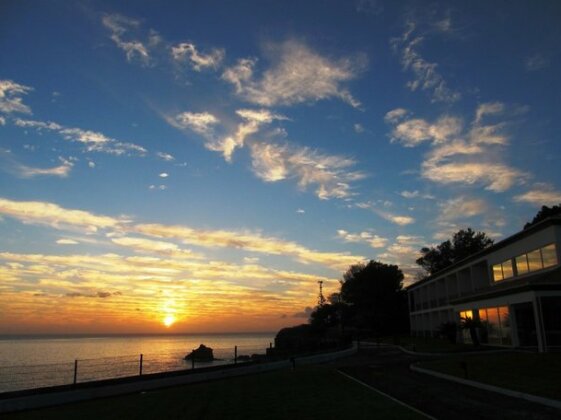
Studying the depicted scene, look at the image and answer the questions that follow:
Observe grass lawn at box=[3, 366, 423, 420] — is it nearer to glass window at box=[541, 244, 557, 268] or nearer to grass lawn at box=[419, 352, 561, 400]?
grass lawn at box=[419, 352, 561, 400]

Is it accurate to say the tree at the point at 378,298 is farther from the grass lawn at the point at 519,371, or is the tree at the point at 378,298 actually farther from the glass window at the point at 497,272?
the grass lawn at the point at 519,371

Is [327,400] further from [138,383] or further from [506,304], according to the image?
[506,304]

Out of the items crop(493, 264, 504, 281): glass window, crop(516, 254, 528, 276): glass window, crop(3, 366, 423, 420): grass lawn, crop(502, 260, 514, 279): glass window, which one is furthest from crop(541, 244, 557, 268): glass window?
crop(3, 366, 423, 420): grass lawn

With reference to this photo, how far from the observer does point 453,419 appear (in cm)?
1170

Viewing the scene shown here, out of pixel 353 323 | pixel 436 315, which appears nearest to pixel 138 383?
pixel 436 315

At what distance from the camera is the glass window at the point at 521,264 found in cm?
3253

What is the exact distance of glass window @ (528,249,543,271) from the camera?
3055cm

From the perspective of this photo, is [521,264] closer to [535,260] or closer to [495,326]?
[535,260]

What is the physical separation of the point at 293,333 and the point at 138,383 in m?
57.3

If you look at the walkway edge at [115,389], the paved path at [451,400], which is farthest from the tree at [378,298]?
the paved path at [451,400]

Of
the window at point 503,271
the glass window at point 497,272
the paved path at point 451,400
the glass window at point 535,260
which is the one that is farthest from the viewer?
the glass window at point 497,272

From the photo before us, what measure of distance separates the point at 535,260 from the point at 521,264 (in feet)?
6.91

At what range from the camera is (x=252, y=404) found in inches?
591

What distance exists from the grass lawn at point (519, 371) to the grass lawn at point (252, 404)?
14.7ft
